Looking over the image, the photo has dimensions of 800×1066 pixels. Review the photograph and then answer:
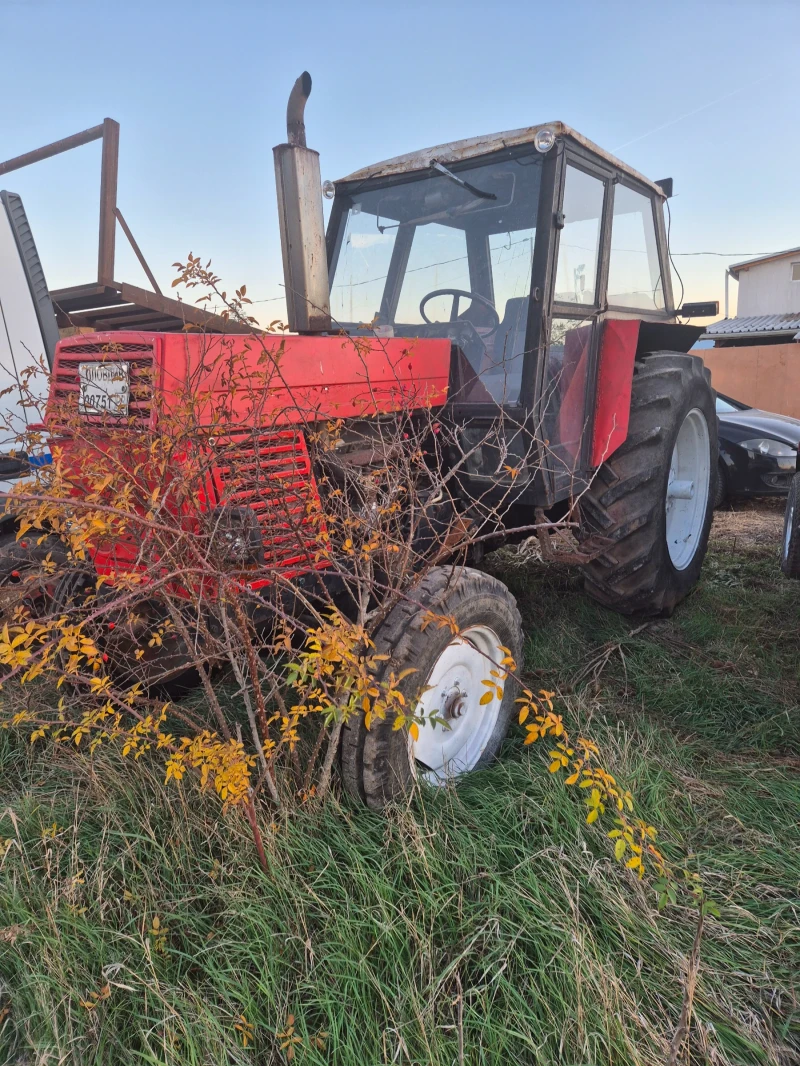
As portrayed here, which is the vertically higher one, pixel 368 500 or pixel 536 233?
pixel 536 233

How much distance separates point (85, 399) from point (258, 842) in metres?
1.43

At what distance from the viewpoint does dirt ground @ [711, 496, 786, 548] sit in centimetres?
535

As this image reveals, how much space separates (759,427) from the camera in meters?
6.60

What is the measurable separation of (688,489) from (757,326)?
2016cm

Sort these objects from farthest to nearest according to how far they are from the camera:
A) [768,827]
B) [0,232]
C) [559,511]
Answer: [0,232] < [559,511] < [768,827]

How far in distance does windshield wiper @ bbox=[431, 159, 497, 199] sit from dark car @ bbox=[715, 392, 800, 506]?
4088 millimetres

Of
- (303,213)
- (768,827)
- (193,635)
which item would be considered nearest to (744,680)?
(768,827)

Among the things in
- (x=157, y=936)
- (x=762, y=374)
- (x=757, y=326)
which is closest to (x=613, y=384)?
Answer: (x=157, y=936)

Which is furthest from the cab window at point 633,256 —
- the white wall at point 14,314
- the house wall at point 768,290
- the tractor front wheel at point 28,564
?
the house wall at point 768,290

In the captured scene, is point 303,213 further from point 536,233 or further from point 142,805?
point 142,805

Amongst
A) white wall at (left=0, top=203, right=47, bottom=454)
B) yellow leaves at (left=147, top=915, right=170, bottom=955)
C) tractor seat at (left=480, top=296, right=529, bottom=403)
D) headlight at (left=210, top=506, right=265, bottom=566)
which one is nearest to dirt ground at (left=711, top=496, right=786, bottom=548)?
tractor seat at (left=480, top=296, right=529, bottom=403)

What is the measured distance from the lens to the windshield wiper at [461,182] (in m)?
2.95

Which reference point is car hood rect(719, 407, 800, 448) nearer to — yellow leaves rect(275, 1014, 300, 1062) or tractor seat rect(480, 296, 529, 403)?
tractor seat rect(480, 296, 529, 403)

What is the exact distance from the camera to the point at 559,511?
3.53 metres
